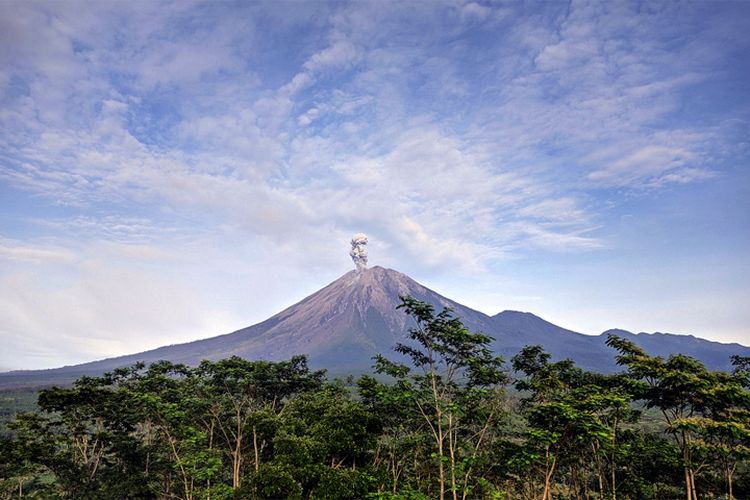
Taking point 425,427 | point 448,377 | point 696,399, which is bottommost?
point 425,427

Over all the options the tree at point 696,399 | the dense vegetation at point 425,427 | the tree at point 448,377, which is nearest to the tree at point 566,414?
the dense vegetation at point 425,427

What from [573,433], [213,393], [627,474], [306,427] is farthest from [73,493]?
[627,474]

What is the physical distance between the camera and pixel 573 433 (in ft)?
55.6

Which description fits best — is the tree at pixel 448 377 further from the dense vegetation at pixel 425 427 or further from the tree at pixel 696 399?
the tree at pixel 696 399

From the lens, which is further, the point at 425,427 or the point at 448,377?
the point at 425,427

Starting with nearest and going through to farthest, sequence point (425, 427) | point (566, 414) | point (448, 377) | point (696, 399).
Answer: point (566, 414) → point (696, 399) → point (448, 377) → point (425, 427)

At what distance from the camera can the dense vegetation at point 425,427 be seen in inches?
648

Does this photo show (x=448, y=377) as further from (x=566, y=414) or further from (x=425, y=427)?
(x=425, y=427)

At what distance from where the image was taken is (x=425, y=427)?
2473 centimetres

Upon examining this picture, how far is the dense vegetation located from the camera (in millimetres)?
16453

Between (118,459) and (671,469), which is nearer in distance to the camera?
(671,469)

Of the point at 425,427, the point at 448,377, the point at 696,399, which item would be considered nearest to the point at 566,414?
the point at 448,377

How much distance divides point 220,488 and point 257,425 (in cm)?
373

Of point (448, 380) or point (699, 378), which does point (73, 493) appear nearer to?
point (448, 380)
